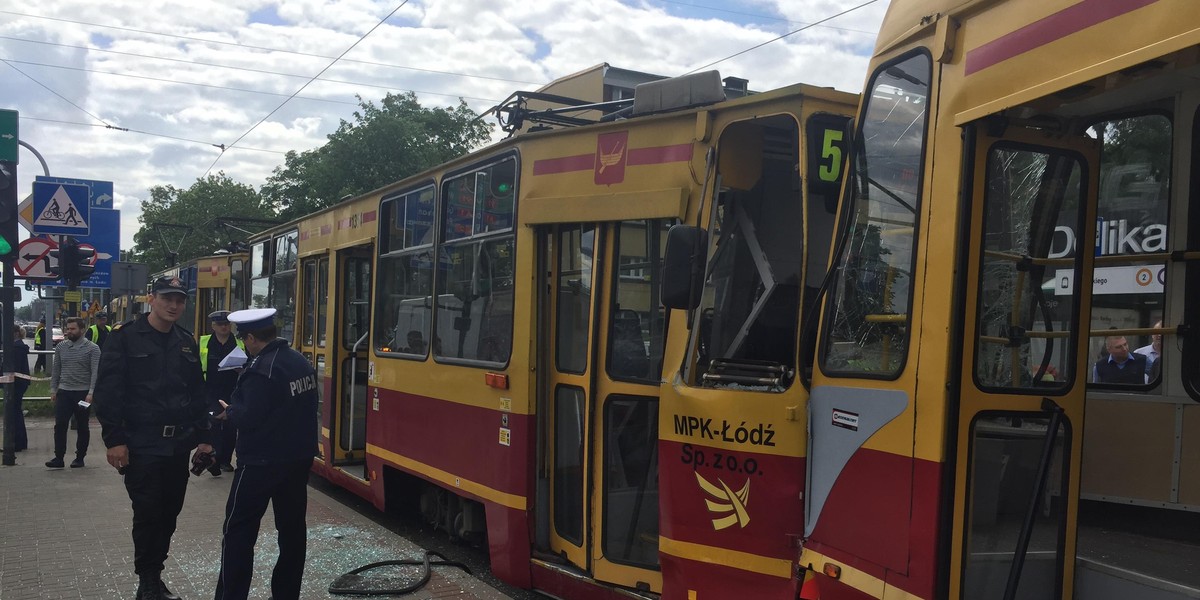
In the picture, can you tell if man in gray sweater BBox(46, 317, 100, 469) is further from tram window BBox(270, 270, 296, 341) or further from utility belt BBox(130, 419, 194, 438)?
utility belt BBox(130, 419, 194, 438)

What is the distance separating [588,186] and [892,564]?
2.74m

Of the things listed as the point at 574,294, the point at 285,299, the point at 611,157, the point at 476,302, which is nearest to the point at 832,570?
the point at 574,294

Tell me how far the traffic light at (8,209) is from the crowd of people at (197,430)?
542cm

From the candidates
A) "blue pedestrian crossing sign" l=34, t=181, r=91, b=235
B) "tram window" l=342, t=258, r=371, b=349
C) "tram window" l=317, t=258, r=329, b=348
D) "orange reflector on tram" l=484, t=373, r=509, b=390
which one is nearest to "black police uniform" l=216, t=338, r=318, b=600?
"orange reflector on tram" l=484, t=373, r=509, b=390

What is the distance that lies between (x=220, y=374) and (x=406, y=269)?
286 cm

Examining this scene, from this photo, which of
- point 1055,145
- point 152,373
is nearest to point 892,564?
point 1055,145

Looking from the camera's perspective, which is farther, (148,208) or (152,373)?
(148,208)

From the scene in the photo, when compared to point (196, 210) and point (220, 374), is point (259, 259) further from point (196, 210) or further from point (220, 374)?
point (196, 210)

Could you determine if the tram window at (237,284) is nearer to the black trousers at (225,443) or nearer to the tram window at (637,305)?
the black trousers at (225,443)

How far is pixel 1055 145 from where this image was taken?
3.17 metres

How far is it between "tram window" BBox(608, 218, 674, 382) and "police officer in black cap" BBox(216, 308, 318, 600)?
176 centimetres

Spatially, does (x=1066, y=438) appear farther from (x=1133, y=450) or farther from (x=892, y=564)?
(x=1133, y=450)

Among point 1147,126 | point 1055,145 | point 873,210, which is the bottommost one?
point 873,210

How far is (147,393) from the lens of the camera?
5.54 metres
